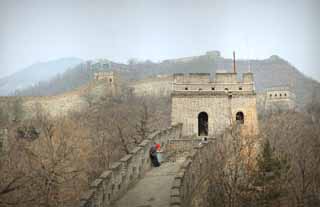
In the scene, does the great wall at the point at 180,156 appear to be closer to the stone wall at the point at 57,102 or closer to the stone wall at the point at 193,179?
the stone wall at the point at 193,179

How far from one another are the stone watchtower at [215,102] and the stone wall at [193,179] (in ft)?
13.3

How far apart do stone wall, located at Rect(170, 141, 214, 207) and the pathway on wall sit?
Result: 1.73ft

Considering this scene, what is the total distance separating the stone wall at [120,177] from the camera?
444 inches

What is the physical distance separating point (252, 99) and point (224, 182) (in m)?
7.81

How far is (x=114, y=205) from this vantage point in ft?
40.8

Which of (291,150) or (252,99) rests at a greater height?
(252,99)

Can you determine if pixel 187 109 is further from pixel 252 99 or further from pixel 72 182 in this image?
pixel 72 182

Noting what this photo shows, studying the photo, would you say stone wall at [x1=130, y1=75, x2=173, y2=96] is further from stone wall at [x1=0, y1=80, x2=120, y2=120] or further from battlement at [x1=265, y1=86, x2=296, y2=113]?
battlement at [x1=265, y1=86, x2=296, y2=113]

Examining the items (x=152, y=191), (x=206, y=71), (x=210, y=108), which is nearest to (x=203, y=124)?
(x=210, y=108)

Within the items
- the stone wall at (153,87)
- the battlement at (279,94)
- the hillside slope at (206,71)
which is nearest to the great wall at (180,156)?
the stone wall at (153,87)

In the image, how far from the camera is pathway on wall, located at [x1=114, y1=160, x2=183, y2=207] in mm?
12406

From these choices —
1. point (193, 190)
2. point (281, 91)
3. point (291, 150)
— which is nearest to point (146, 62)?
point (281, 91)

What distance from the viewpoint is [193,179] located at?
14664 millimetres

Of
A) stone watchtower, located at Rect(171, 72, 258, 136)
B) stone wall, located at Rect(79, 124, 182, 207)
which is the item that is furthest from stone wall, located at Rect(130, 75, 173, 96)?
stone wall, located at Rect(79, 124, 182, 207)
